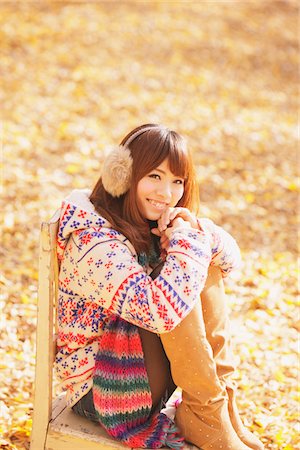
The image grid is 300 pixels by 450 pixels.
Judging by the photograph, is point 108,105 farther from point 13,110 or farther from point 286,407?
point 286,407

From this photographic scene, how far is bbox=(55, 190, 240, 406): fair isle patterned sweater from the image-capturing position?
7.09ft

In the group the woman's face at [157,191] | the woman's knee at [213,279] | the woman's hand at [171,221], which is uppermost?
the woman's face at [157,191]

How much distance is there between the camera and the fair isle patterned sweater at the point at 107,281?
2162 millimetres

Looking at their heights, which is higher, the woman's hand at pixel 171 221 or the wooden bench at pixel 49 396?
the woman's hand at pixel 171 221

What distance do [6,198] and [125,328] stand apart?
2.98 meters

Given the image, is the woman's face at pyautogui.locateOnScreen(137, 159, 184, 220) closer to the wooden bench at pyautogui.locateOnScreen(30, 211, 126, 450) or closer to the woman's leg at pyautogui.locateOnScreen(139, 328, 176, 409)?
the wooden bench at pyautogui.locateOnScreen(30, 211, 126, 450)

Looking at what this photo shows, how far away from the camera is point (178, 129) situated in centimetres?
738

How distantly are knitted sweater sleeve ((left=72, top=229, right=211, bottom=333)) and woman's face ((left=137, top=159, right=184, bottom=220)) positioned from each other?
0.22 metres

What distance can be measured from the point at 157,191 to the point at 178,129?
5024 mm

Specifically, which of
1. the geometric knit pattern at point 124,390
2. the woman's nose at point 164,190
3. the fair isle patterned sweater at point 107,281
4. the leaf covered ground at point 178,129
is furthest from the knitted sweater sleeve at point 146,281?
the leaf covered ground at point 178,129

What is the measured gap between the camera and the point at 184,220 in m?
2.41

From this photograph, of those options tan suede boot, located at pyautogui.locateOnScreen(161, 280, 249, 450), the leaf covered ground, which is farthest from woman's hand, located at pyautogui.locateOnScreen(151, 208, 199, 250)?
the leaf covered ground

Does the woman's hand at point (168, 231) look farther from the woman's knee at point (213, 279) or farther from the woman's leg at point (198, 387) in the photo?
the woman's leg at point (198, 387)

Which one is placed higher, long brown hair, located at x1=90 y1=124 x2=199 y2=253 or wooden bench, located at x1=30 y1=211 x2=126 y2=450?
long brown hair, located at x1=90 y1=124 x2=199 y2=253
